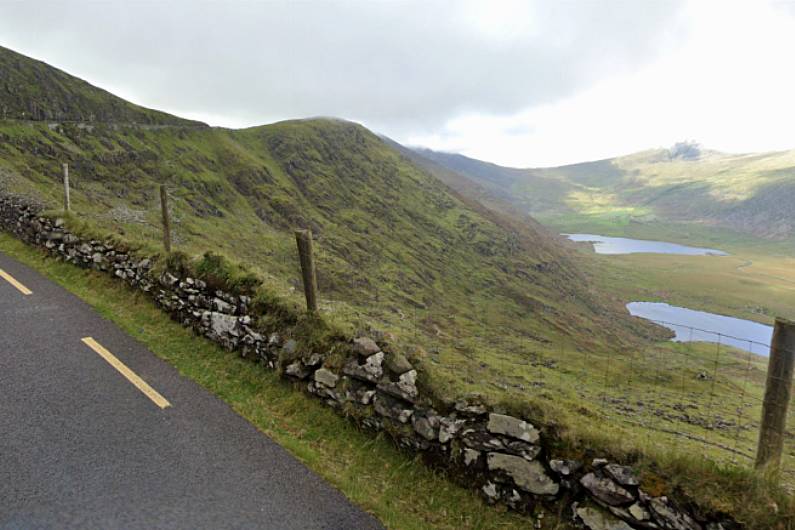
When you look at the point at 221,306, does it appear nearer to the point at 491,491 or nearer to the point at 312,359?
the point at 312,359

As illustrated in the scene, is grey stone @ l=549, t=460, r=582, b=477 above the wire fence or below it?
above

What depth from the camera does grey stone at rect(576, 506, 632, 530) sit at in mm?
5867

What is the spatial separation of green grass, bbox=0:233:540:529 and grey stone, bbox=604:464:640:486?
121 centimetres

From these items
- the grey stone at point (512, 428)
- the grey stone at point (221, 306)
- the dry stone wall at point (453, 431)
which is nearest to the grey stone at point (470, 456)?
the dry stone wall at point (453, 431)

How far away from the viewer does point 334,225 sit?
135 m

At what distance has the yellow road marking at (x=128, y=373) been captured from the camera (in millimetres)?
8570

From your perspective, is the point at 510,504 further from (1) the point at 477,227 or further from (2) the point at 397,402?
(1) the point at 477,227

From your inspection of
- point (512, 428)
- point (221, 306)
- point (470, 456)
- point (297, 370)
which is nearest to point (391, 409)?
point (470, 456)

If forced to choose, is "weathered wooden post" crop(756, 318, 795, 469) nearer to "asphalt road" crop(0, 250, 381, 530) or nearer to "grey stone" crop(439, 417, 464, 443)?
"grey stone" crop(439, 417, 464, 443)

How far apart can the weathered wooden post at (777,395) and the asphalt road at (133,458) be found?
5.40 m

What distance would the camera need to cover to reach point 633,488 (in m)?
5.80

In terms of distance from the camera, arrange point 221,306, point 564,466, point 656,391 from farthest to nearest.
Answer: point 656,391
point 221,306
point 564,466

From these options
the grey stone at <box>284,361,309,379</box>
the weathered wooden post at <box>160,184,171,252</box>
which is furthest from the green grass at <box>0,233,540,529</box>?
the weathered wooden post at <box>160,184,171,252</box>

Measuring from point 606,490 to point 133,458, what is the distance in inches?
286
